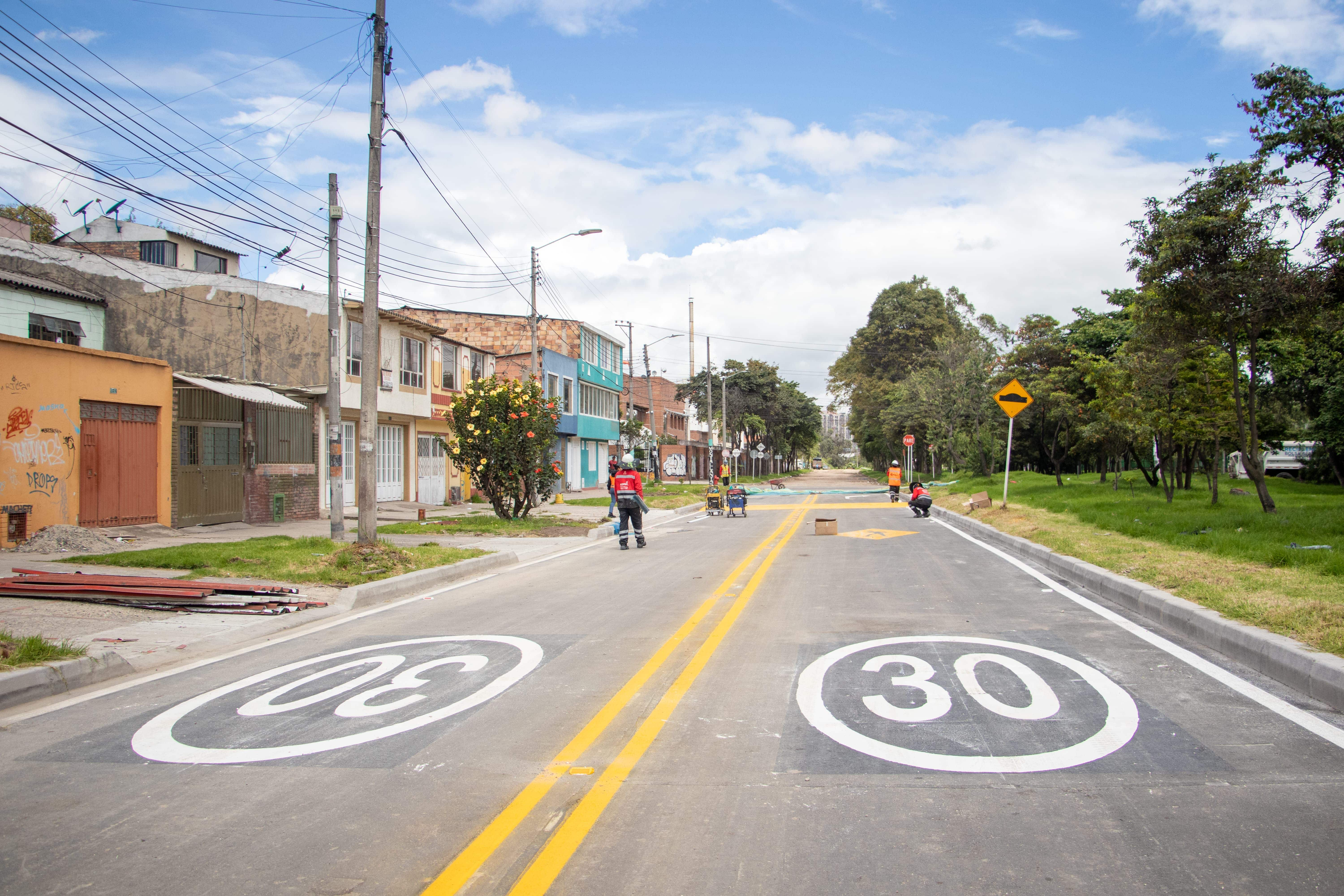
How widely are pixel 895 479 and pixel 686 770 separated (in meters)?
27.6

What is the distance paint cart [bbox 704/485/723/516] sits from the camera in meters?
28.5

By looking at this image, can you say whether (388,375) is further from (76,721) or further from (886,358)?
(886,358)

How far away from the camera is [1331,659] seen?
564 centimetres

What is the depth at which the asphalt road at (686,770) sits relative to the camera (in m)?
3.36

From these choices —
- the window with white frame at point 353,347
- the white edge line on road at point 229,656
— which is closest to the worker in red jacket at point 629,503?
the white edge line on road at point 229,656

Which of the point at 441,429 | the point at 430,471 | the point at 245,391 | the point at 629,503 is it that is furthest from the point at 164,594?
the point at 441,429

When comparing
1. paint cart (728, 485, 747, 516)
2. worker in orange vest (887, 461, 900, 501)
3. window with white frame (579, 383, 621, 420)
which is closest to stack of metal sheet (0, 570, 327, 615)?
paint cart (728, 485, 747, 516)

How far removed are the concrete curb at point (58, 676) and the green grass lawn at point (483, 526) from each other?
1180 cm

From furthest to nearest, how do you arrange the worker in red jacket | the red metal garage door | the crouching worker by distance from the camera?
the crouching worker
the worker in red jacket
the red metal garage door

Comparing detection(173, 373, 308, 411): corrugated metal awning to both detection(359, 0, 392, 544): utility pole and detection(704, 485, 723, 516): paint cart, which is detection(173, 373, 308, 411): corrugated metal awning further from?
detection(704, 485, 723, 516): paint cart

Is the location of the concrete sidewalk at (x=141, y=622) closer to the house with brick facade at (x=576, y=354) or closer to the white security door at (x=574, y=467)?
the house with brick facade at (x=576, y=354)

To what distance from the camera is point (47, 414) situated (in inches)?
606

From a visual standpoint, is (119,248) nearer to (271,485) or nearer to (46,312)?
(46,312)

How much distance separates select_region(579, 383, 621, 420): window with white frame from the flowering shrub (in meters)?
24.0
